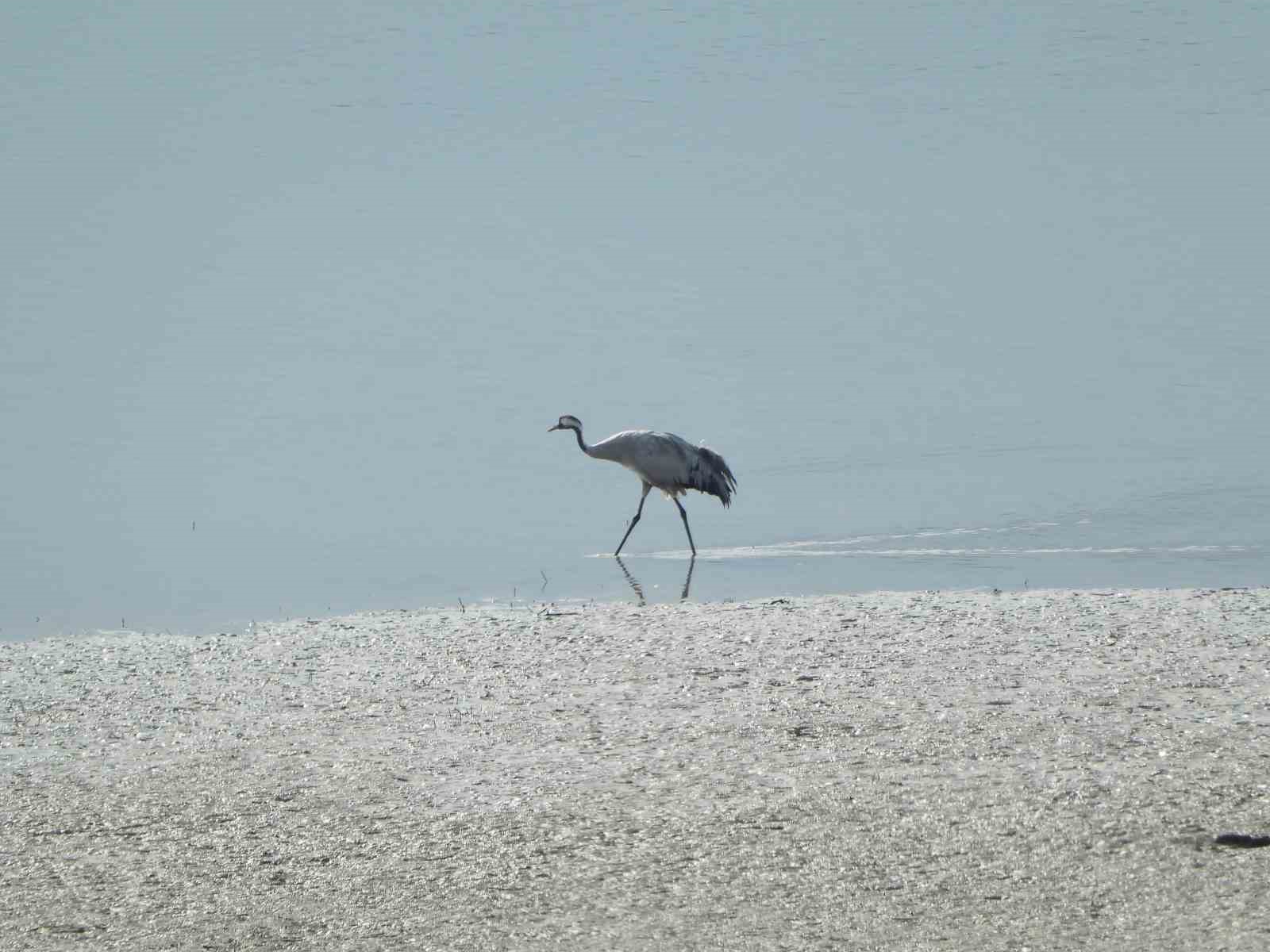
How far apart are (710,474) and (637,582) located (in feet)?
7.07

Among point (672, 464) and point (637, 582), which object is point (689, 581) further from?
point (672, 464)

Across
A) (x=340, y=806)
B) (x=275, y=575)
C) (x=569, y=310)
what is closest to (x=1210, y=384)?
(x=569, y=310)

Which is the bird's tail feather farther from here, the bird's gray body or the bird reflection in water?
the bird reflection in water

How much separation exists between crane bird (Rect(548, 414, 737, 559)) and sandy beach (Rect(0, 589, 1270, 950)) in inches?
178

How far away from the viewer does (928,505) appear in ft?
46.3

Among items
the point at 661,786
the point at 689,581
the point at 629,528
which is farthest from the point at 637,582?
the point at 661,786

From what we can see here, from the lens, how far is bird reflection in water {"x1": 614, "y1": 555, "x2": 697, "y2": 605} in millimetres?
11164

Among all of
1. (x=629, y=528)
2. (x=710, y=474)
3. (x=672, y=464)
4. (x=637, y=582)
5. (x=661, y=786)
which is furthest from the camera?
(x=710, y=474)

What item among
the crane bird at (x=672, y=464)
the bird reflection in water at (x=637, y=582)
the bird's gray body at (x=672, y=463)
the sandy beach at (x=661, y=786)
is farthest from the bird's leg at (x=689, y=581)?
the sandy beach at (x=661, y=786)

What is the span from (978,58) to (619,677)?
104 ft

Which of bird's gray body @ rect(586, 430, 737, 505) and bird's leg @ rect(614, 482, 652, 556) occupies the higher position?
bird's gray body @ rect(586, 430, 737, 505)

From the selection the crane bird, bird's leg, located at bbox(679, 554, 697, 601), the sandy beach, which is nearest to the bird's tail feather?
the crane bird

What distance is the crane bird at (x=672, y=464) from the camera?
13.7 m

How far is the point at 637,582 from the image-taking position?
11852 millimetres
